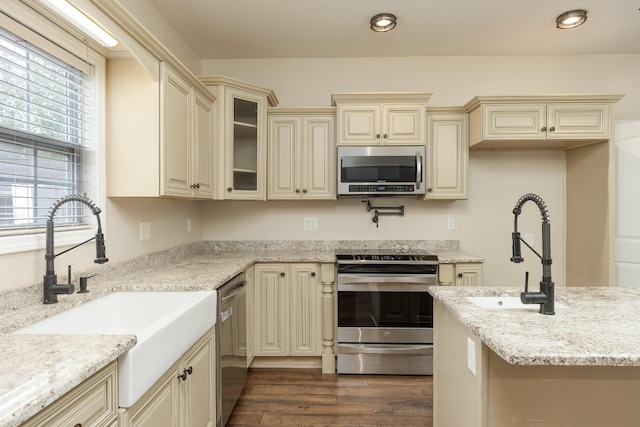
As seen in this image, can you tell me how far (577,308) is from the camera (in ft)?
4.46

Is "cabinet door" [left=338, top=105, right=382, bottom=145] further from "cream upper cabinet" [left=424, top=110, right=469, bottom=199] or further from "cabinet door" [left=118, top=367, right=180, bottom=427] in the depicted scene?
"cabinet door" [left=118, top=367, right=180, bottom=427]

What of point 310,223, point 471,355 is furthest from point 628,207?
point 310,223

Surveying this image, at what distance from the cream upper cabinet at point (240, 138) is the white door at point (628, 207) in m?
2.94

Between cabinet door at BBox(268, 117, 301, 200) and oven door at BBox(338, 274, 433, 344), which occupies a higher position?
A: cabinet door at BBox(268, 117, 301, 200)

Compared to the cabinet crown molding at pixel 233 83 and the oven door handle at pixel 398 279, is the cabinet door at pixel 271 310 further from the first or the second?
the cabinet crown molding at pixel 233 83

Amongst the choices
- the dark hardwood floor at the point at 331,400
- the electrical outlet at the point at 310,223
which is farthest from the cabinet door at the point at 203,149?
the dark hardwood floor at the point at 331,400

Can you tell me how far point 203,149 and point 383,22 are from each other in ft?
5.50

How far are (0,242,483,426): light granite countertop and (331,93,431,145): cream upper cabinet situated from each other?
1.06 metres

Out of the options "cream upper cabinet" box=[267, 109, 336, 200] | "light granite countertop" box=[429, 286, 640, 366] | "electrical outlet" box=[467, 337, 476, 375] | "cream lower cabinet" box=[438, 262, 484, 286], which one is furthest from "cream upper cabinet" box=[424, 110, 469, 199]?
"electrical outlet" box=[467, 337, 476, 375]

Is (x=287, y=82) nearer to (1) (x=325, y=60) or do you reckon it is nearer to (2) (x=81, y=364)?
(1) (x=325, y=60)

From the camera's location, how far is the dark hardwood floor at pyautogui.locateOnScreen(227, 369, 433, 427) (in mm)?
2125

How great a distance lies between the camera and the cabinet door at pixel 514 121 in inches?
111

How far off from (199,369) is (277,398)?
960mm

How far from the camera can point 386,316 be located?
270 centimetres
